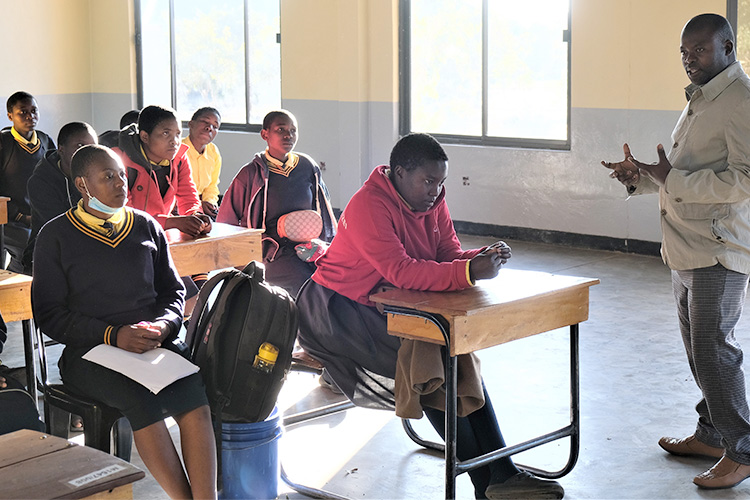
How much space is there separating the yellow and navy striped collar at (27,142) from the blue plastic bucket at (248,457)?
11.2 feet

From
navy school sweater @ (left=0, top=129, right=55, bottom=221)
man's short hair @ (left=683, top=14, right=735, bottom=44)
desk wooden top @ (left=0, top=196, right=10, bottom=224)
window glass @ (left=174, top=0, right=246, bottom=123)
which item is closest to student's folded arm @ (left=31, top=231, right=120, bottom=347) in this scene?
man's short hair @ (left=683, top=14, right=735, bottom=44)

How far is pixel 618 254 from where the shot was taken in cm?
755

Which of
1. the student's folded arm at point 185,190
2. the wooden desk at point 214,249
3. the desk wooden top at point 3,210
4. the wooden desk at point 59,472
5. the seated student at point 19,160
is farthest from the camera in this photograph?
the seated student at point 19,160

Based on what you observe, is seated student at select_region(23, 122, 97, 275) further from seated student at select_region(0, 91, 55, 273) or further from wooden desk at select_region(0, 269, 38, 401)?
seated student at select_region(0, 91, 55, 273)

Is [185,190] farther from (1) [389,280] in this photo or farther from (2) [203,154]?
(1) [389,280]

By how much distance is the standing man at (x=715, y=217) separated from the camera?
120 inches

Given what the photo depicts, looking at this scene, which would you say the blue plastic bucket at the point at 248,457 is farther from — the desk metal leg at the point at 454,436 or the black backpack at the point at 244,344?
the desk metal leg at the point at 454,436

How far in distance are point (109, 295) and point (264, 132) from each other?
6.05ft

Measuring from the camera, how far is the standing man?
3.05 metres

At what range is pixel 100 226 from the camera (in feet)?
9.73

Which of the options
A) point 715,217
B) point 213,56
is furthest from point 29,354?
point 213,56

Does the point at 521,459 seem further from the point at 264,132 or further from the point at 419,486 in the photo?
the point at 264,132

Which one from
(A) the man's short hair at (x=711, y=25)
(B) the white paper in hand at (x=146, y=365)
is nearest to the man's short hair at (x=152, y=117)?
(B) the white paper in hand at (x=146, y=365)

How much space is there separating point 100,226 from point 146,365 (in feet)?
1.56
